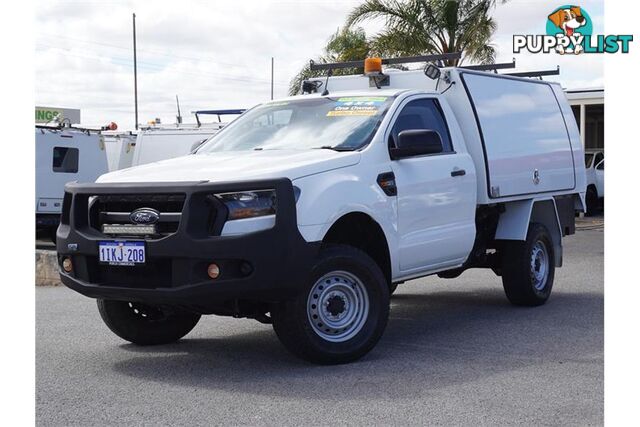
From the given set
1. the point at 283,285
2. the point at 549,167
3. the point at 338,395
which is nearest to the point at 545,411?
the point at 338,395

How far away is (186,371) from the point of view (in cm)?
682

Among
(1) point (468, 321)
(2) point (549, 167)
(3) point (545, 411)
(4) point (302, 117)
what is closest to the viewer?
(3) point (545, 411)

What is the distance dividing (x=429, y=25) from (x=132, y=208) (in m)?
16.0

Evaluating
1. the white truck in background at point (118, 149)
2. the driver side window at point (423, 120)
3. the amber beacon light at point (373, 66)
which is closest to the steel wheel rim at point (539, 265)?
the driver side window at point (423, 120)

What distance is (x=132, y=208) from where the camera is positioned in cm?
675

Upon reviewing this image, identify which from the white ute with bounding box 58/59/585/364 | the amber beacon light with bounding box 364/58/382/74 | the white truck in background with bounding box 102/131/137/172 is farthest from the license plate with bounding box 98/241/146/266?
the white truck in background with bounding box 102/131/137/172

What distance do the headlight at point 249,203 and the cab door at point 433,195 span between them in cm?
141

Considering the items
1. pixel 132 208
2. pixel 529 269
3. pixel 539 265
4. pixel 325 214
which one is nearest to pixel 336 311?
pixel 325 214

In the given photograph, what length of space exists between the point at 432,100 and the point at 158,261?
3140 mm

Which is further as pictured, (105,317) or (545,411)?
(105,317)

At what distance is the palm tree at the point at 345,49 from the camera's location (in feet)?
73.7

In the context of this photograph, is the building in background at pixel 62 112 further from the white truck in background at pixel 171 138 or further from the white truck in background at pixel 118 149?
the white truck in background at pixel 171 138

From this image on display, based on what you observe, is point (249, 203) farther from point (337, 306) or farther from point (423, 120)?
point (423, 120)

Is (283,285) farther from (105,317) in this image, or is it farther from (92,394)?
(105,317)
